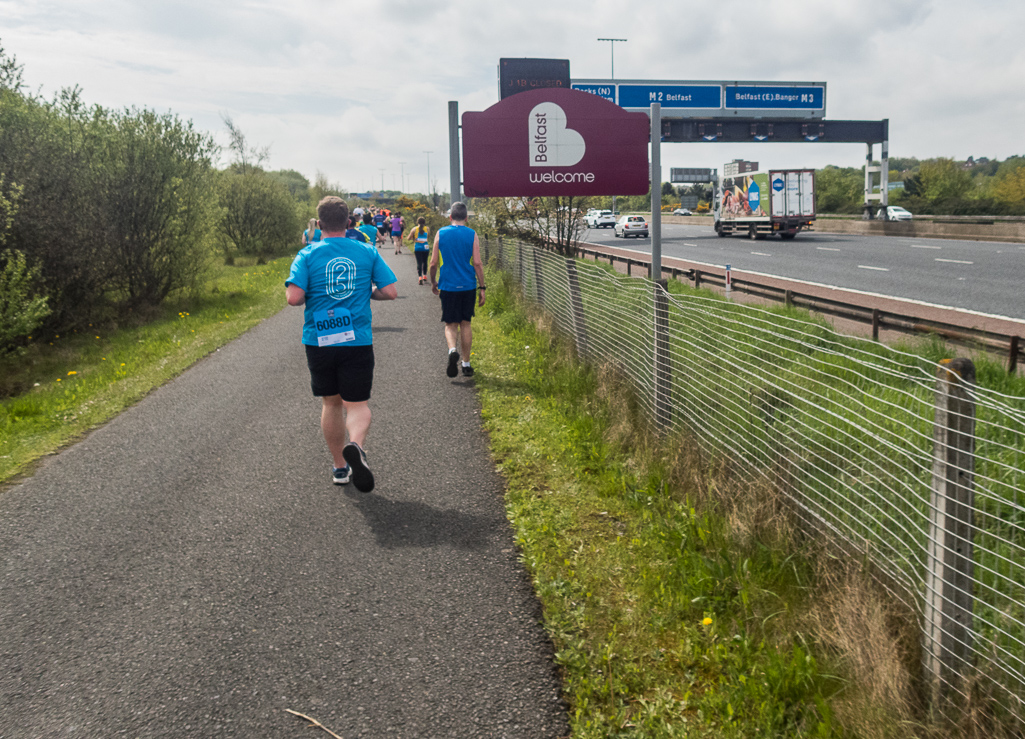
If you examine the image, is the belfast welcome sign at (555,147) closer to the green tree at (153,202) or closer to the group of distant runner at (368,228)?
the group of distant runner at (368,228)

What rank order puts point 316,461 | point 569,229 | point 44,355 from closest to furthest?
point 316,461
point 44,355
point 569,229

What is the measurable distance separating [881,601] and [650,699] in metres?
0.93

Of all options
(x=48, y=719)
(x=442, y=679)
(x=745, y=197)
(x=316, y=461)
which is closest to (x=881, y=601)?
(x=442, y=679)

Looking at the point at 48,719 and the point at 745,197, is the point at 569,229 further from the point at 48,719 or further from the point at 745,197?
the point at 745,197

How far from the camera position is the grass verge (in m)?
7.16

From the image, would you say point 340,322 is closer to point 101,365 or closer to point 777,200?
point 101,365

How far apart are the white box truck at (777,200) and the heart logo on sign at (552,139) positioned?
87.9 feet

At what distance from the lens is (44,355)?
12703 millimetres

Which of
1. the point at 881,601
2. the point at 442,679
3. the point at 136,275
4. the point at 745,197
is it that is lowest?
the point at 442,679

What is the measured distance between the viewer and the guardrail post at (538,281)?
1189 centimetres

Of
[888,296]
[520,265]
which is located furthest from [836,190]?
[520,265]

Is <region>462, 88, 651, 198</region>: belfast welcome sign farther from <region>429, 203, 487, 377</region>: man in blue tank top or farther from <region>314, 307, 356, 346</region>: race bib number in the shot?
<region>314, 307, 356, 346</region>: race bib number

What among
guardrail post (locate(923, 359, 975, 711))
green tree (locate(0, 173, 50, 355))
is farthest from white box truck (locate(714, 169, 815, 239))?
guardrail post (locate(923, 359, 975, 711))

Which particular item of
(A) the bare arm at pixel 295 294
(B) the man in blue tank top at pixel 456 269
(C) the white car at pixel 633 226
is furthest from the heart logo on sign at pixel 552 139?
(C) the white car at pixel 633 226
